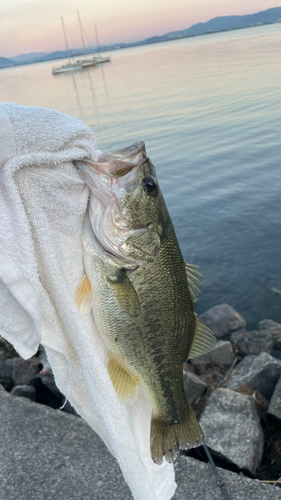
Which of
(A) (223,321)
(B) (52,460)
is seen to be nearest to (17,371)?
(B) (52,460)

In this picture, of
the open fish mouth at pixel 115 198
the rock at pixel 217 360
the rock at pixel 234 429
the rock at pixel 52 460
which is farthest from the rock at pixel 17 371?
the open fish mouth at pixel 115 198

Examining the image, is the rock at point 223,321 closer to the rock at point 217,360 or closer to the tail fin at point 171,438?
the rock at point 217,360

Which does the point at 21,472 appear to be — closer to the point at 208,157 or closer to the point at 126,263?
the point at 126,263

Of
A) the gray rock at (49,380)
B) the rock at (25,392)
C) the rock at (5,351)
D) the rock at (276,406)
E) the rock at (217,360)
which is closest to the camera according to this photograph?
the rock at (276,406)

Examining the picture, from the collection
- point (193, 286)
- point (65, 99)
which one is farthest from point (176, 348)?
point (65, 99)

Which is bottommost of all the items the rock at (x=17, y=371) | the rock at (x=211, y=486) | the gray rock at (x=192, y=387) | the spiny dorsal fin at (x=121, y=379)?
the gray rock at (x=192, y=387)

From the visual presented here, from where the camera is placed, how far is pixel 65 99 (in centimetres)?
3509

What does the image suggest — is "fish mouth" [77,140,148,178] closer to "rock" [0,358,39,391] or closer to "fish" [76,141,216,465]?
"fish" [76,141,216,465]

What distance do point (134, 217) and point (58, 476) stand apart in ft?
6.92

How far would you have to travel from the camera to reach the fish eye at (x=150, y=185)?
6.00 ft

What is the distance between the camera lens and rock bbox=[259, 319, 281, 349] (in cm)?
631

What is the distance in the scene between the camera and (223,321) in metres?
6.78

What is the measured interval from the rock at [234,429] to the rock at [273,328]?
2628 millimetres

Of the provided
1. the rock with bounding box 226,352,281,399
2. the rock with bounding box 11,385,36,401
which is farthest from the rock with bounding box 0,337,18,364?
the rock with bounding box 226,352,281,399
